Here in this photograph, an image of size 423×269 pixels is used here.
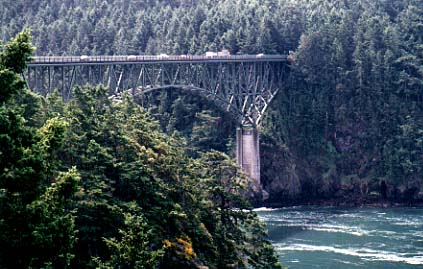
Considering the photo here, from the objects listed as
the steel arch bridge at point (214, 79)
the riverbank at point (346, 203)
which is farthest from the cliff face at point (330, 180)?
the steel arch bridge at point (214, 79)

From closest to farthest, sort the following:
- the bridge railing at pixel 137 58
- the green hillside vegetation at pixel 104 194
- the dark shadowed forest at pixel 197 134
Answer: the green hillside vegetation at pixel 104 194
the dark shadowed forest at pixel 197 134
the bridge railing at pixel 137 58

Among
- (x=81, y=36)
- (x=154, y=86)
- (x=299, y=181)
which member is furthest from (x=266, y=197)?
(x=81, y=36)

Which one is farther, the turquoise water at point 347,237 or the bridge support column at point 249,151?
the bridge support column at point 249,151

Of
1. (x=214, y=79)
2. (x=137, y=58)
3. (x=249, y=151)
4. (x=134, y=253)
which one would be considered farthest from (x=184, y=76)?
(x=134, y=253)

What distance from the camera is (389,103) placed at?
8506 cm

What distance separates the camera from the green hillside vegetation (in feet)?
57.3

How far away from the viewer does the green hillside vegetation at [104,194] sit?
17.5 meters

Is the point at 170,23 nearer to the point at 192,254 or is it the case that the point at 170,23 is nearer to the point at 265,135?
the point at 265,135

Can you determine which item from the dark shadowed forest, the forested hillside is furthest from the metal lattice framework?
the forested hillside

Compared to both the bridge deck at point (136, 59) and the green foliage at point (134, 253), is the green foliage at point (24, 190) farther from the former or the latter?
the bridge deck at point (136, 59)

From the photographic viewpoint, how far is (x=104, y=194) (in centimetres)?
3400

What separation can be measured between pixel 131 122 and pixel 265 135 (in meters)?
40.0

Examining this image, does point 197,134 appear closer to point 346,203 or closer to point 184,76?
point 184,76

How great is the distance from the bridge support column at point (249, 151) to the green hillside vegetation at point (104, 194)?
29.9 meters
